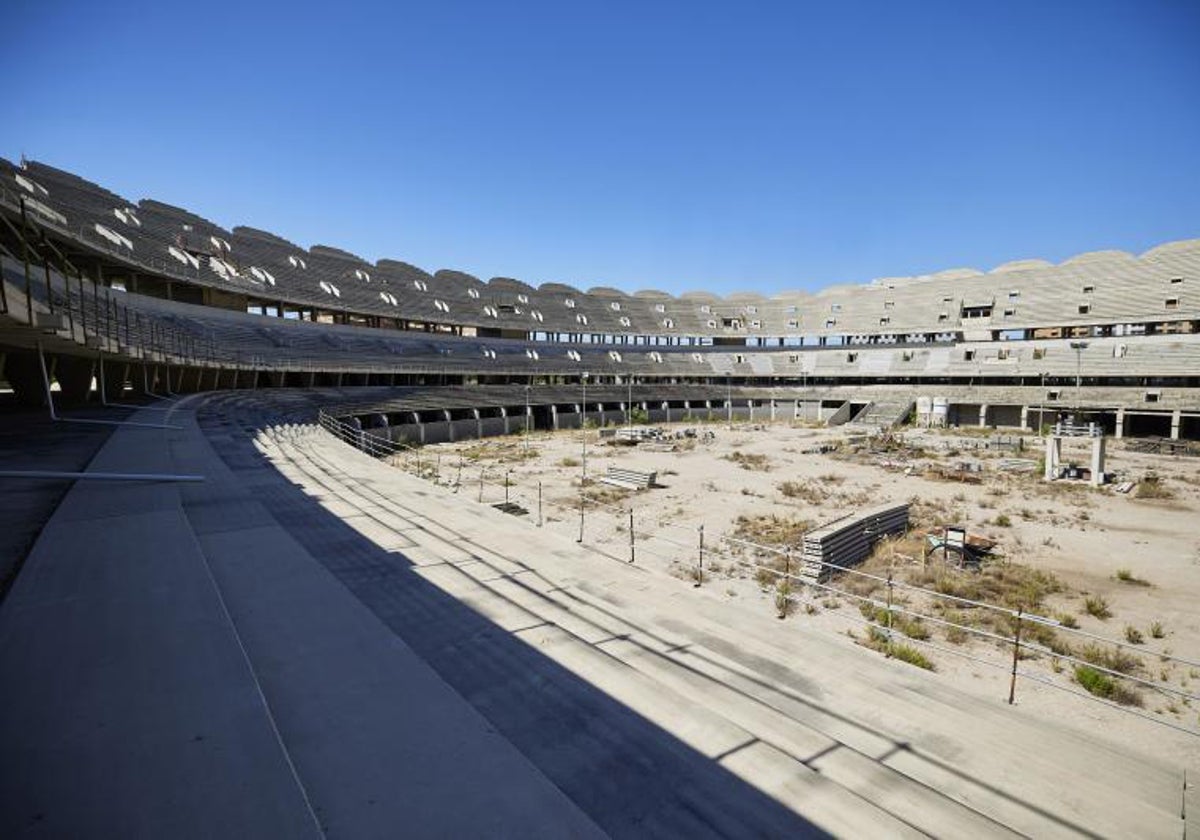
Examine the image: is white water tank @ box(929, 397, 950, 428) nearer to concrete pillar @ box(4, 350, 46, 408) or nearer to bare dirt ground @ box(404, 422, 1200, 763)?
bare dirt ground @ box(404, 422, 1200, 763)

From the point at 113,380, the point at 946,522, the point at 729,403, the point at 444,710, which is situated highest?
the point at 113,380

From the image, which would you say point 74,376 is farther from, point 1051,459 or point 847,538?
point 1051,459

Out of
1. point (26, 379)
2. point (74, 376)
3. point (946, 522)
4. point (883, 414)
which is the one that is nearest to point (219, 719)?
point (74, 376)

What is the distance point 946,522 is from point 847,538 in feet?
22.1

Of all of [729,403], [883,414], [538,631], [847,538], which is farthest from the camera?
[729,403]

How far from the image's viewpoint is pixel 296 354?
130 ft

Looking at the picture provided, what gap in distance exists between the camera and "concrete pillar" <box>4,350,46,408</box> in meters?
16.4

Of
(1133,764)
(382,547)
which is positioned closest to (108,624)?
(382,547)

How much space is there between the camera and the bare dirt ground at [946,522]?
30.4ft

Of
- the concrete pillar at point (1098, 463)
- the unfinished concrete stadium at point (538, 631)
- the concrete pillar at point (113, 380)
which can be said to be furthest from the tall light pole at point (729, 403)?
the concrete pillar at point (113, 380)

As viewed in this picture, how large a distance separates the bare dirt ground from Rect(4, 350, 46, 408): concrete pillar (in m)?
13.4

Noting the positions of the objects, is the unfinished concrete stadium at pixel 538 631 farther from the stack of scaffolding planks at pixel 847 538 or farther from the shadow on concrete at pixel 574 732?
the stack of scaffolding planks at pixel 847 538

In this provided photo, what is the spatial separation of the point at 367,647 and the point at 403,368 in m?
45.0

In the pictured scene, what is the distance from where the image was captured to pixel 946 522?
18.3m
